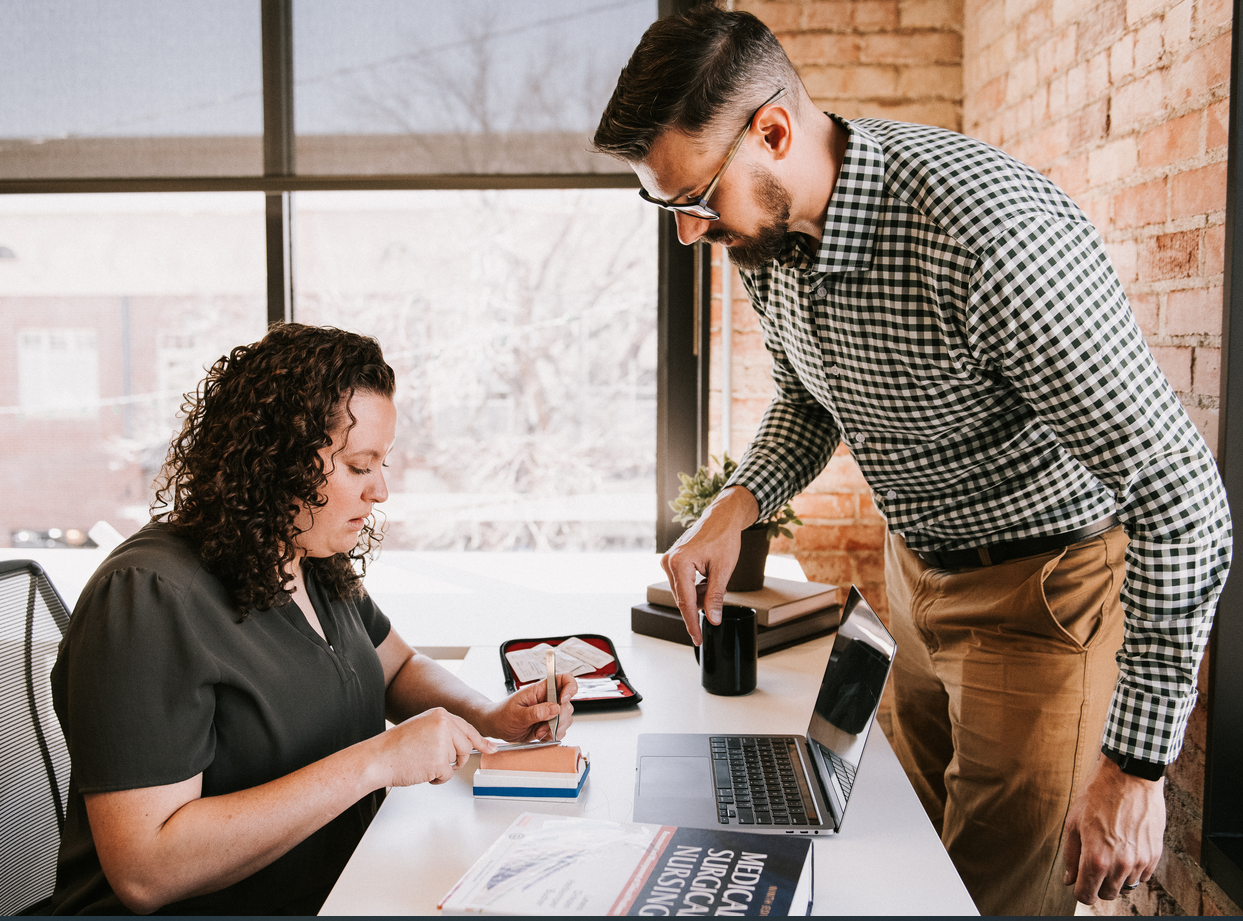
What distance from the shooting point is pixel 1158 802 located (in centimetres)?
109

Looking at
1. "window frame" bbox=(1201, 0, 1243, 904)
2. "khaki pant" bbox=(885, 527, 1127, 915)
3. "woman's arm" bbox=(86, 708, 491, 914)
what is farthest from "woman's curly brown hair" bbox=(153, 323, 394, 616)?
"window frame" bbox=(1201, 0, 1243, 904)

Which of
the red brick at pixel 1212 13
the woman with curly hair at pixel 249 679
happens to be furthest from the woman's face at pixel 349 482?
the red brick at pixel 1212 13

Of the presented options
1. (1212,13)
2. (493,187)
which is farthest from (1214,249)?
(493,187)

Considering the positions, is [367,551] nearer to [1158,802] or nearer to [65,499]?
[1158,802]

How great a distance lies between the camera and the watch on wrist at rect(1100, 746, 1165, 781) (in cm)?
108

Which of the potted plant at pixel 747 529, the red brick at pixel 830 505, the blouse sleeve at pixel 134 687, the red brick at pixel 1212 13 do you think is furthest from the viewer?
the red brick at pixel 830 505

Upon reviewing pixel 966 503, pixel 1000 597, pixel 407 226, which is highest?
pixel 407 226

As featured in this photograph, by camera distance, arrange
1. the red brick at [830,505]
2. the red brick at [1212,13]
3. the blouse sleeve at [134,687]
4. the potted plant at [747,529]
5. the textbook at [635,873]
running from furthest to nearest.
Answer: the red brick at [830,505] < the potted plant at [747,529] < the red brick at [1212,13] < the blouse sleeve at [134,687] < the textbook at [635,873]

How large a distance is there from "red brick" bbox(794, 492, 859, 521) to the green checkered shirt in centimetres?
83

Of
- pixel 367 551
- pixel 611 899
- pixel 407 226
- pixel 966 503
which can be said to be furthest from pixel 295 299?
pixel 611 899

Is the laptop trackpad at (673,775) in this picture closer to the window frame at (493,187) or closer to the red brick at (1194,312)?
the red brick at (1194,312)

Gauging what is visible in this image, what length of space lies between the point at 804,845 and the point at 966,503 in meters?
0.67

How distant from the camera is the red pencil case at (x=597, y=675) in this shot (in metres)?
1.43

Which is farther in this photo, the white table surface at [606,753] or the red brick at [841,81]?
the red brick at [841,81]
